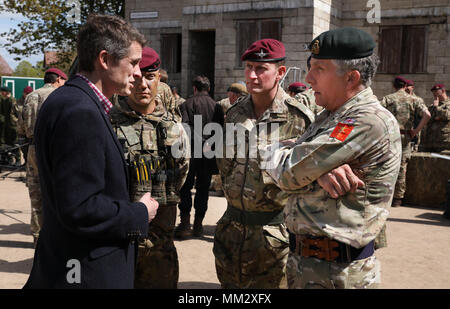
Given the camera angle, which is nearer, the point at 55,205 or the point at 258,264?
the point at 55,205

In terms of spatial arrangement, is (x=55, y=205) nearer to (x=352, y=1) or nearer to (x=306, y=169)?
(x=306, y=169)

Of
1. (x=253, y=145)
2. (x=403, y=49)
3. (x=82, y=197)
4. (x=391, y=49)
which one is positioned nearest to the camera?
(x=82, y=197)

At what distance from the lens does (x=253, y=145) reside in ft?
10.6

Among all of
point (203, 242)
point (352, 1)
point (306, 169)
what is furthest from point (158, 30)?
point (306, 169)

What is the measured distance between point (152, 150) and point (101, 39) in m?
1.49

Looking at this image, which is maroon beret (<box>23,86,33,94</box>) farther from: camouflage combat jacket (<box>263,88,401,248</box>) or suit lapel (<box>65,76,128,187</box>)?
camouflage combat jacket (<box>263,88,401,248</box>)

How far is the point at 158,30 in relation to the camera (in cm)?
1783

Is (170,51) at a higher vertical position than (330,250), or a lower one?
higher

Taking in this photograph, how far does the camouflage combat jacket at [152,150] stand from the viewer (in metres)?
3.21

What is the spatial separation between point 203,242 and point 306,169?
13.6ft

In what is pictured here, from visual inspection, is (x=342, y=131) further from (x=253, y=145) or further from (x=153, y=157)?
(x=153, y=157)

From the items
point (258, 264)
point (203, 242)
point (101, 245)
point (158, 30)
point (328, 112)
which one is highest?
point (158, 30)
